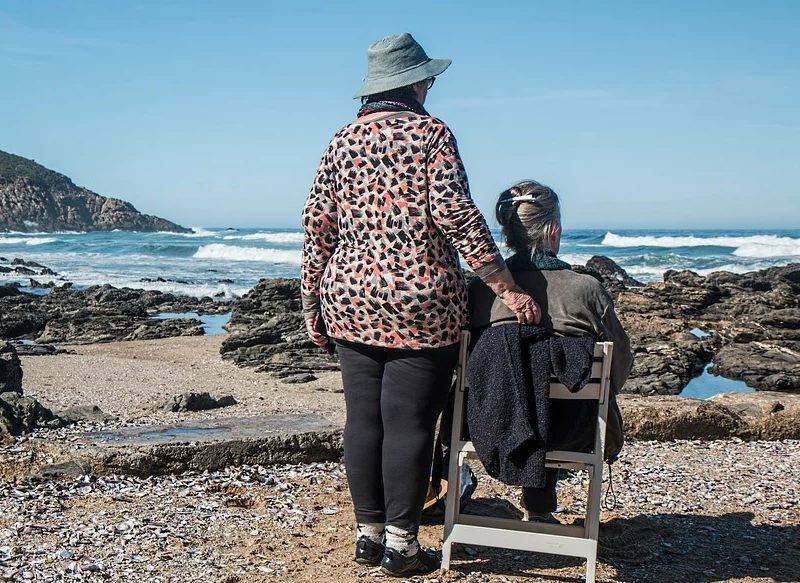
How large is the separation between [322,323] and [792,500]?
318 centimetres

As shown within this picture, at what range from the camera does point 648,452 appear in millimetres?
6375

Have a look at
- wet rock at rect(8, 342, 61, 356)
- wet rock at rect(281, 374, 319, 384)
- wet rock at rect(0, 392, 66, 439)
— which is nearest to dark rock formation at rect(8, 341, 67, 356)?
wet rock at rect(8, 342, 61, 356)

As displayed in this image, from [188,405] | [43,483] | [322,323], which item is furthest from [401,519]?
[188,405]

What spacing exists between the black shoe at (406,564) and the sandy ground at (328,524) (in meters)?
0.05

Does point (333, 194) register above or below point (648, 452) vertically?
above

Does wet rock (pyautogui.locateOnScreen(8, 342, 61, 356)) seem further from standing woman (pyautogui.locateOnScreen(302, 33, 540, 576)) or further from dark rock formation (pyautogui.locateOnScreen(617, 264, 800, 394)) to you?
standing woman (pyautogui.locateOnScreen(302, 33, 540, 576))

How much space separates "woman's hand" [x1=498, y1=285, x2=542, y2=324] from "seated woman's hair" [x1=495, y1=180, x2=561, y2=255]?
256mm

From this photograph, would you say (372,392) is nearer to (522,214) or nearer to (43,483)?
(522,214)

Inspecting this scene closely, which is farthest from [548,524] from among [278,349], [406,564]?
[278,349]

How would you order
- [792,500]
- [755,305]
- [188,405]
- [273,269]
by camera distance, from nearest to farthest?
[792,500], [188,405], [755,305], [273,269]

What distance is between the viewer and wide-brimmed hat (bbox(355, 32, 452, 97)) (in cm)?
374

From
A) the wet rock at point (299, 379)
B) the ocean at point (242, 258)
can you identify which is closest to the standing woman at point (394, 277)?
the wet rock at point (299, 379)

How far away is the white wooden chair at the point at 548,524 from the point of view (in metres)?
3.69

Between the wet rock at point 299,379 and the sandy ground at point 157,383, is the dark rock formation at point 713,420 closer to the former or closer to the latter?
the sandy ground at point 157,383
